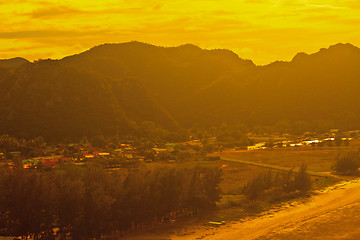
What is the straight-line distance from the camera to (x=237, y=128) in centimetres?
13600

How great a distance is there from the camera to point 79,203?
30.9 meters

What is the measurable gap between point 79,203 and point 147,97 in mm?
105030

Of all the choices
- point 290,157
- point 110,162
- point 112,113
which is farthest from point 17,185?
point 112,113

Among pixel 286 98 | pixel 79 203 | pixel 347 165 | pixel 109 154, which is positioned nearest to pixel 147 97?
pixel 109 154

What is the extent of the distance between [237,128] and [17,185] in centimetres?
10881

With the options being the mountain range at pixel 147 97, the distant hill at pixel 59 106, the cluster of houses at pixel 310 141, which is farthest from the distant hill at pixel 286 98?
the distant hill at pixel 59 106

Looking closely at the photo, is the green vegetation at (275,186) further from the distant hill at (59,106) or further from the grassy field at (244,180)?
the distant hill at (59,106)

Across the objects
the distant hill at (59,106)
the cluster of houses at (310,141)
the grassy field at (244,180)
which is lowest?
the grassy field at (244,180)

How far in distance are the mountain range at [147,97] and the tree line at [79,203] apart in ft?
193

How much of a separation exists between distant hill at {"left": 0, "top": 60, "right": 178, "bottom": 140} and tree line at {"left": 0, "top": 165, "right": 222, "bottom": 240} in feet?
192

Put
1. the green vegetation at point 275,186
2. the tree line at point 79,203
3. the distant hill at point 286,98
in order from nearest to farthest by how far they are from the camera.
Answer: the tree line at point 79,203, the green vegetation at point 275,186, the distant hill at point 286,98

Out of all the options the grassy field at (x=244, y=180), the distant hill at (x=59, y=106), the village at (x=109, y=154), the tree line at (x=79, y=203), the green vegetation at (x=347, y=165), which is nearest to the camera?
the tree line at (x=79, y=203)

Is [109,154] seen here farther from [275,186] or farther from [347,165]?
[347,165]

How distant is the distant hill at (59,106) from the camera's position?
9294 centimetres
